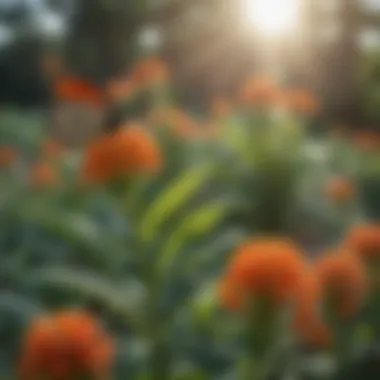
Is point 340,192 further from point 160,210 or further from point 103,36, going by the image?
point 103,36

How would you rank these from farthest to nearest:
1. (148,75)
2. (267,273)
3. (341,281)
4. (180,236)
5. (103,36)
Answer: (103,36) → (148,75) → (180,236) → (341,281) → (267,273)

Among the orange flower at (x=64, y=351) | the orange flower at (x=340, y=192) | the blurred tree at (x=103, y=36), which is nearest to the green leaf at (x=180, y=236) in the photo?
the orange flower at (x=64, y=351)

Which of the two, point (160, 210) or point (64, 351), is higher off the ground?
point (160, 210)

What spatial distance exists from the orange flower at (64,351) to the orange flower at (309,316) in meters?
0.26

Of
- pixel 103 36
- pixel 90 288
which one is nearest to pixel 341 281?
pixel 90 288

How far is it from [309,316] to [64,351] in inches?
16.9

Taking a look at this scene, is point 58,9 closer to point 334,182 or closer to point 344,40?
point 344,40

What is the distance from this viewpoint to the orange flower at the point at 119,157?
187cm

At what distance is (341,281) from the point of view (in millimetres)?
1561

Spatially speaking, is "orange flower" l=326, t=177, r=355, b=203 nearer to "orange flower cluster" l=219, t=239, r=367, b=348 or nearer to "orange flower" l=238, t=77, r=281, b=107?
"orange flower" l=238, t=77, r=281, b=107

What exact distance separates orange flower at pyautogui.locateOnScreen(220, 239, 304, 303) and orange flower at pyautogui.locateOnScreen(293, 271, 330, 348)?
3 cm

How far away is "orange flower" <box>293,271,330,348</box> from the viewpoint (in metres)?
1.48

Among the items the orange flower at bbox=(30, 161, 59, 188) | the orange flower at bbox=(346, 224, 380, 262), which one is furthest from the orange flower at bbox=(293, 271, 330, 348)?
the orange flower at bbox=(30, 161, 59, 188)

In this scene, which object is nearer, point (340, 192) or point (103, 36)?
point (340, 192)
